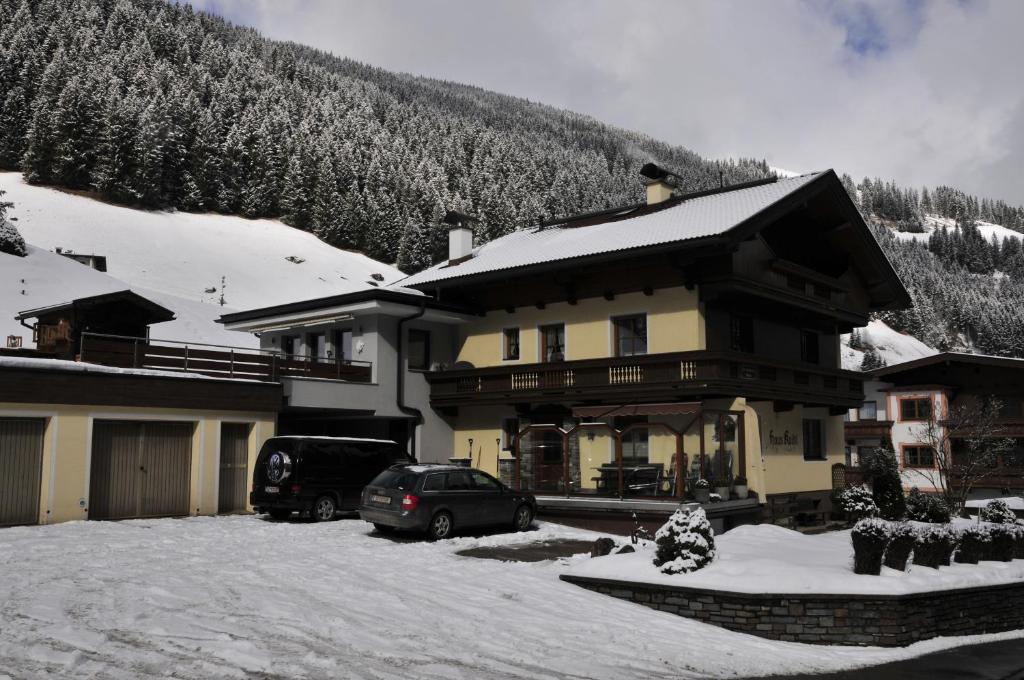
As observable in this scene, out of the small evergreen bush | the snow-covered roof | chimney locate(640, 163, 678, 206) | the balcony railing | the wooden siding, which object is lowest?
the small evergreen bush

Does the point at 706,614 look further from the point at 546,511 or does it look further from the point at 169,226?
the point at 169,226

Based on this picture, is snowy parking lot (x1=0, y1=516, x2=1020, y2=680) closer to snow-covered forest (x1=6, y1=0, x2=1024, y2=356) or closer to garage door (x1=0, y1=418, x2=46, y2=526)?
garage door (x1=0, y1=418, x2=46, y2=526)

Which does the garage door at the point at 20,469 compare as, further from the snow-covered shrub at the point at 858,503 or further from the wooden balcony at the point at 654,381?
the snow-covered shrub at the point at 858,503

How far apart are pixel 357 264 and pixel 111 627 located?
87.5 m

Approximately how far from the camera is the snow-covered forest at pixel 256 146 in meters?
92.8

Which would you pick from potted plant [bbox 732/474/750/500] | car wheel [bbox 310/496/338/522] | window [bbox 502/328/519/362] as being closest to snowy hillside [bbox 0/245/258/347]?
window [bbox 502/328/519/362]

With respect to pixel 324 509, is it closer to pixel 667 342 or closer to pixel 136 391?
pixel 136 391

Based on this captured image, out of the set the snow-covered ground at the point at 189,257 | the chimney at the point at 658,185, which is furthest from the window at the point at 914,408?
the snow-covered ground at the point at 189,257

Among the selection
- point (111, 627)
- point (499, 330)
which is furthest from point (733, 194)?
point (111, 627)

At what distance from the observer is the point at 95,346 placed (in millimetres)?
22484

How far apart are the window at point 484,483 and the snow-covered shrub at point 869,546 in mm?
9226

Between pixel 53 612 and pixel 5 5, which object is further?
pixel 5 5

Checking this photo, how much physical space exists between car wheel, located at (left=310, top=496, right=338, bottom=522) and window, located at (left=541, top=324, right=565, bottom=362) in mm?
9251

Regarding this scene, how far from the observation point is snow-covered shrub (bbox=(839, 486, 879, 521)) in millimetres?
21755
